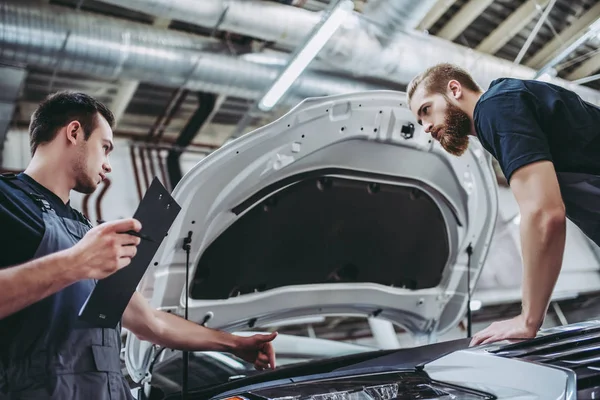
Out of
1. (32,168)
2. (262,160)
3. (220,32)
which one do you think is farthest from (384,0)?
(32,168)

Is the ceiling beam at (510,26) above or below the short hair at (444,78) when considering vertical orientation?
above

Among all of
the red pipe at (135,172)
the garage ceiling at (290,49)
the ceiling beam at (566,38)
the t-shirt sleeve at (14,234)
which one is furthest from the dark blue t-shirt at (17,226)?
the ceiling beam at (566,38)

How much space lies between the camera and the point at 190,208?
1623 millimetres

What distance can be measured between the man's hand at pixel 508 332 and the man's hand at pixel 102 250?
100cm

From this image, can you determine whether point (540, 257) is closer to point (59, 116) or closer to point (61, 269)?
point (61, 269)

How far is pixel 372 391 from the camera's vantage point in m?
1.11

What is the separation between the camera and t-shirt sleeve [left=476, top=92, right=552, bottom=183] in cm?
136

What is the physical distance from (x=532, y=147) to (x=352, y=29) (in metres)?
3.34

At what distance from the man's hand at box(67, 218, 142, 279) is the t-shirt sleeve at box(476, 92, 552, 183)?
103cm

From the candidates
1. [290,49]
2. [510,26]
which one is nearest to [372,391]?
[290,49]

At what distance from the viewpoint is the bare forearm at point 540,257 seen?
131 cm

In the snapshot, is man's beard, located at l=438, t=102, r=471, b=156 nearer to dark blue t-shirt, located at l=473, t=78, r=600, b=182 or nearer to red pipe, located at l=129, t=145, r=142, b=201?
dark blue t-shirt, located at l=473, t=78, r=600, b=182

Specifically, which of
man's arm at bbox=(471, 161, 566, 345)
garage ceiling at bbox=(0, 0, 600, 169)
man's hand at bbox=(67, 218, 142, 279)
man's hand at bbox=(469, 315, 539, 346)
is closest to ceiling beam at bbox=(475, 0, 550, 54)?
garage ceiling at bbox=(0, 0, 600, 169)

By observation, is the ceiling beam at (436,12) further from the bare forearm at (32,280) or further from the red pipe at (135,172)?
the bare forearm at (32,280)
